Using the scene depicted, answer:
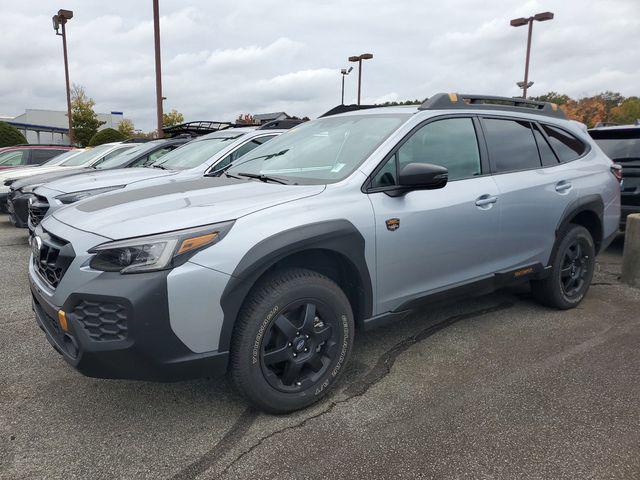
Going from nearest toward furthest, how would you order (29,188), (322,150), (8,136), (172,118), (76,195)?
(322,150) → (76,195) → (29,188) → (8,136) → (172,118)

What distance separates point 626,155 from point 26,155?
1267 centimetres

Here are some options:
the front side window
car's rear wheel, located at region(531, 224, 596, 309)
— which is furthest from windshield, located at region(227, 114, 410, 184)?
car's rear wheel, located at region(531, 224, 596, 309)

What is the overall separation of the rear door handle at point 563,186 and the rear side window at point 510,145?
233 millimetres

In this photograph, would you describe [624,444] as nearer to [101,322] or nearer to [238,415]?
[238,415]

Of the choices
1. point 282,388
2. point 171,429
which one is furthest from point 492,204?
point 171,429

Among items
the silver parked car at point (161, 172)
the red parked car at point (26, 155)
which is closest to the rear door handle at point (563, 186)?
the silver parked car at point (161, 172)

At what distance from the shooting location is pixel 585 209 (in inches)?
165

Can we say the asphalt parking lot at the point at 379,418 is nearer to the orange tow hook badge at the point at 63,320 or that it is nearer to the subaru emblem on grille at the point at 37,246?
the orange tow hook badge at the point at 63,320

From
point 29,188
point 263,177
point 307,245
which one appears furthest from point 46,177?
point 307,245

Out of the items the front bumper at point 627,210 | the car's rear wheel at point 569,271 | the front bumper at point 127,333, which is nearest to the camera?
the front bumper at point 127,333

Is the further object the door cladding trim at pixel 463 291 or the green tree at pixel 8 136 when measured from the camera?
the green tree at pixel 8 136

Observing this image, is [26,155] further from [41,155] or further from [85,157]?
[85,157]

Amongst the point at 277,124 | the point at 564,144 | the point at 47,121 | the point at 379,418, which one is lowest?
the point at 379,418

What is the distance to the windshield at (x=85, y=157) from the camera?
984cm
